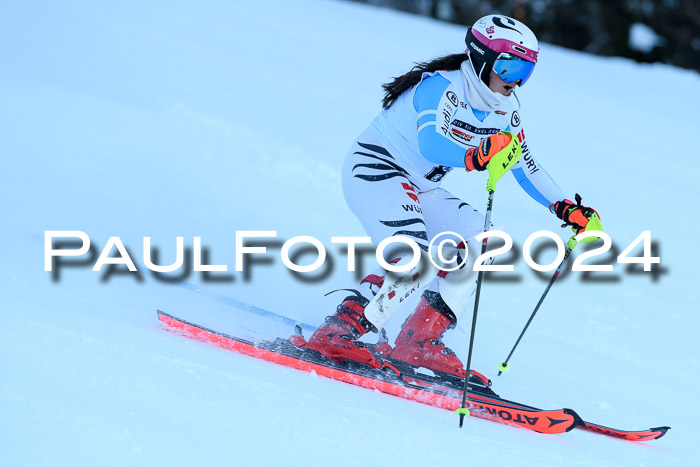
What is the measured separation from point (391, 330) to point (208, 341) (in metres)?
1.28

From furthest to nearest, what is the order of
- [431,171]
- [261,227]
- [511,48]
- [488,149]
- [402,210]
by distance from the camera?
[261,227] < [431,171] < [402,210] < [511,48] < [488,149]

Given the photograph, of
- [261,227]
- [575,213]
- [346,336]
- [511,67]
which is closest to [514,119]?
[511,67]

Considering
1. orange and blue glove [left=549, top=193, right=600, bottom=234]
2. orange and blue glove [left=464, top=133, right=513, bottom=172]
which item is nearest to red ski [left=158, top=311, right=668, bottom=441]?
orange and blue glove [left=549, top=193, right=600, bottom=234]

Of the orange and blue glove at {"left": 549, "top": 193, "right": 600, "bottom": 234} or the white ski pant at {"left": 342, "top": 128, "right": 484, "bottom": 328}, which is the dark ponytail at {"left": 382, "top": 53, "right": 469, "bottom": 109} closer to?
the white ski pant at {"left": 342, "top": 128, "right": 484, "bottom": 328}

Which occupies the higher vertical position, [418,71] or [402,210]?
[418,71]

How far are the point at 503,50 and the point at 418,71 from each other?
47 cm

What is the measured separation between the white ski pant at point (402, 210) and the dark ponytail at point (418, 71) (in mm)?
220

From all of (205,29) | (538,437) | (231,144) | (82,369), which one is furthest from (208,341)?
(205,29)

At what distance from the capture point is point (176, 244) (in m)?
5.36

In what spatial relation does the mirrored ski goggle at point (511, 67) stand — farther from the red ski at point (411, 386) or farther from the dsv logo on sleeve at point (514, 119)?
the red ski at point (411, 386)

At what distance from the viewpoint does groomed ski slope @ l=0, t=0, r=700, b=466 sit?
2.72 meters

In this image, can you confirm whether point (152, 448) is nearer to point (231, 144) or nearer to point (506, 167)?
point (506, 167)

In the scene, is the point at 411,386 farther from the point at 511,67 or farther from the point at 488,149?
the point at 511,67

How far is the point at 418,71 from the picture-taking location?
12.6 feet
